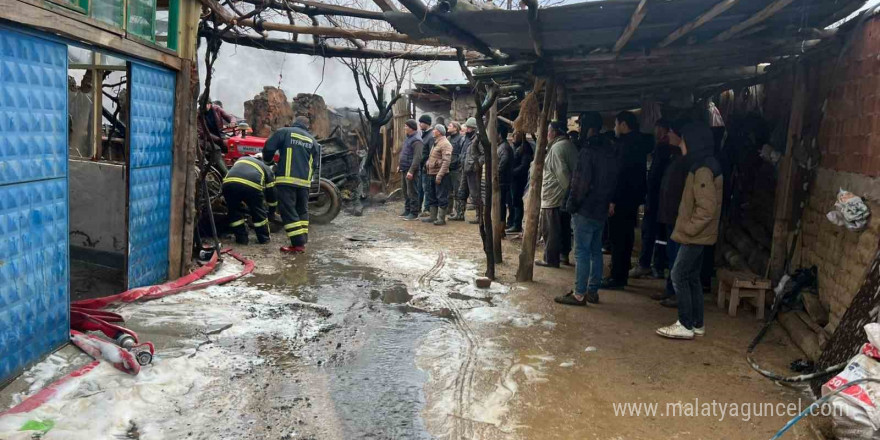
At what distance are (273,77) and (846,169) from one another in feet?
73.5

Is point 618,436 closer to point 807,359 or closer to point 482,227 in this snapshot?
point 807,359

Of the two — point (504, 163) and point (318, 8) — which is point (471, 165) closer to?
point (504, 163)

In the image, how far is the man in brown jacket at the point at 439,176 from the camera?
38.0ft

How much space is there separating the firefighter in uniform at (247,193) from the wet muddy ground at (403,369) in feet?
5.38

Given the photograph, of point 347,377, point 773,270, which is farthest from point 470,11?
point 773,270

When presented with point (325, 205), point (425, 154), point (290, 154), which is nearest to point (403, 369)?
point (290, 154)

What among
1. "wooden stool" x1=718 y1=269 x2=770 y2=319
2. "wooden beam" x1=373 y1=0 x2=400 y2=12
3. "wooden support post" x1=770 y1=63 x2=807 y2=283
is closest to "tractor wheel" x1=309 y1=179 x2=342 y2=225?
"wooden beam" x1=373 y1=0 x2=400 y2=12

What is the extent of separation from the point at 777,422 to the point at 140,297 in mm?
5024

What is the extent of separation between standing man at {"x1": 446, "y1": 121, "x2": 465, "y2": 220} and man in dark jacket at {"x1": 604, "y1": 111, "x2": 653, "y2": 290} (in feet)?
16.0

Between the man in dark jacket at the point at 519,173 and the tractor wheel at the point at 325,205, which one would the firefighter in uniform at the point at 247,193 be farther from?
the man in dark jacket at the point at 519,173

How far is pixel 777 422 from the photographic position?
3.73 m

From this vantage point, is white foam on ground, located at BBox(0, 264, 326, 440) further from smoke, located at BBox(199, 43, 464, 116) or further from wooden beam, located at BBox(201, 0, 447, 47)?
smoke, located at BBox(199, 43, 464, 116)

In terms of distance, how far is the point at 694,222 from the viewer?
503 cm

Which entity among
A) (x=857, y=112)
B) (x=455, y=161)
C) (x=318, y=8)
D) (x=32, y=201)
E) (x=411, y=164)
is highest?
(x=318, y=8)
